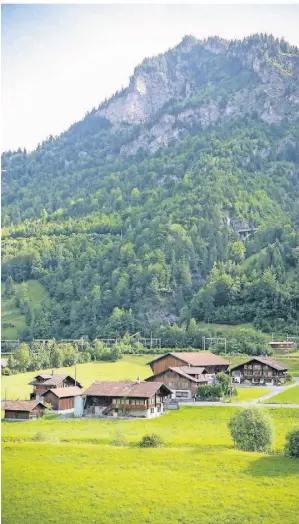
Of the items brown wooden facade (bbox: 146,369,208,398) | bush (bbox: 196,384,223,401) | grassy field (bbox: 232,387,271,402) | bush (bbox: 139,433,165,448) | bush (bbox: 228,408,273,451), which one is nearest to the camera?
bush (bbox: 228,408,273,451)

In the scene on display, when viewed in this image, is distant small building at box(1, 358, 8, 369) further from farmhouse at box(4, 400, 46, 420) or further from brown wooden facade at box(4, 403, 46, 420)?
brown wooden facade at box(4, 403, 46, 420)

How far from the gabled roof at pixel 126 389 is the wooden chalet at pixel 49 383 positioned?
14.2 ft

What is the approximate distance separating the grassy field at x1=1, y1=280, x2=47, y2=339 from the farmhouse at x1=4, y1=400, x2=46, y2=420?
41.2 m

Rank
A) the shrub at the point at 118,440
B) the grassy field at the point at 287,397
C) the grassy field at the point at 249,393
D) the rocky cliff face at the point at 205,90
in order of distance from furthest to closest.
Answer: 1. the rocky cliff face at the point at 205,90
2. the grassy field at the point at 249,393
3. the grassy field at the point at 287,397
4. the shrub at the point at 118,440

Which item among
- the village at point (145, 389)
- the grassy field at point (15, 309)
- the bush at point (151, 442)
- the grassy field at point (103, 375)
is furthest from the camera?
the grassy field at point (15, 309)

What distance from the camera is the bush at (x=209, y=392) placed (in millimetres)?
39416

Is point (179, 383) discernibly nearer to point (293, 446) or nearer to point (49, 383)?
point (49, 383)

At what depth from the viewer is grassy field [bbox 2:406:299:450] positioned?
1102 inches

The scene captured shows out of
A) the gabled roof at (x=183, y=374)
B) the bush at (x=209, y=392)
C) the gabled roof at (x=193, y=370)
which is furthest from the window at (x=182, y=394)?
the gabled roof at (x=193, y=370)

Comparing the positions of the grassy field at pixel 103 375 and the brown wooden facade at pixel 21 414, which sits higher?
the grassy field at pixel 103 375

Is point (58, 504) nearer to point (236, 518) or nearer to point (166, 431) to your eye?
point (236, 518)

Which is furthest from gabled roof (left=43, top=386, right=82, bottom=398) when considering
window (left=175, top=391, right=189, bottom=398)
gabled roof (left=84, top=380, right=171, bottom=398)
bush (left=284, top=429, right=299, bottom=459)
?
bush (left=284, top=429, right=299, bottom=459)

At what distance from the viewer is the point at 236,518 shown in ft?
63.5

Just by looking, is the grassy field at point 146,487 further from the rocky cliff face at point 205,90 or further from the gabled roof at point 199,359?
the rocky cliff face at point 205,90
